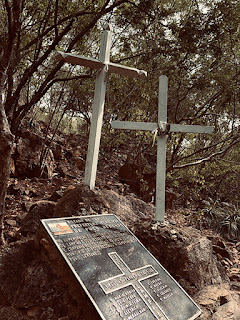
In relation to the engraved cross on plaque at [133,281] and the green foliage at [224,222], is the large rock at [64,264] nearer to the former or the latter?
the engraved cross on plaque at [133,281]

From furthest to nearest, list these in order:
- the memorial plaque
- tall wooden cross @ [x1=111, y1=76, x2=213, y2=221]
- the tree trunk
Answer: tall wooden cross @ [x1=111, y1=76, x2=213, y2=221] < the tree trunk < the memorial plaque

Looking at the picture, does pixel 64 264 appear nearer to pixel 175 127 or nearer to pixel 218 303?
pixel 218 303

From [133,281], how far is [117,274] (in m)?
0.19

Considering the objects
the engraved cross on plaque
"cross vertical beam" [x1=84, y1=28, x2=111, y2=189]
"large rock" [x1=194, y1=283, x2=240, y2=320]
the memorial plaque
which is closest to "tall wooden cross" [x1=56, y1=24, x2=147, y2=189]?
"cross vertical beam" [x1=84, y1=28, x2=111, y2=189]

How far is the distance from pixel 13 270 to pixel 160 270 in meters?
1.70

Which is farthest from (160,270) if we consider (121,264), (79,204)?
(79,204)

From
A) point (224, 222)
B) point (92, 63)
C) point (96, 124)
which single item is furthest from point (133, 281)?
point (224, 222)

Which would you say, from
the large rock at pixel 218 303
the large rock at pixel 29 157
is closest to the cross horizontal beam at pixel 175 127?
the large rock at pixel 218 303

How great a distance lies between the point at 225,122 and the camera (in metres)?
11.3

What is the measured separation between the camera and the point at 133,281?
2494 mm

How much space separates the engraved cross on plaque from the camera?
2.29 m

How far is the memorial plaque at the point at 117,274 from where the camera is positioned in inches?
86.7

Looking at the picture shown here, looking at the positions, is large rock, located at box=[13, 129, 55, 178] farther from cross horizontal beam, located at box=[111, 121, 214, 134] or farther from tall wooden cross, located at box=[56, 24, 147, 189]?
cross horizontal beam, located at box=[111, 121, 214, 134]

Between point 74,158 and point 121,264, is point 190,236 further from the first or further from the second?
point 74,158
